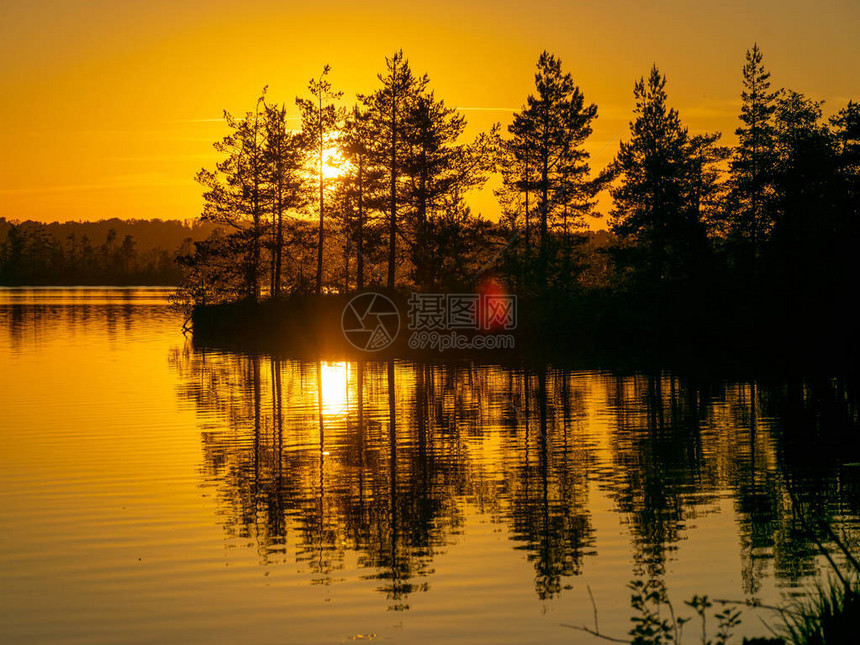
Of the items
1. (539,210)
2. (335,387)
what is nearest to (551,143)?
(539,210)

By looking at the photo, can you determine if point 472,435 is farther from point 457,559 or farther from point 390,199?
point 390,199

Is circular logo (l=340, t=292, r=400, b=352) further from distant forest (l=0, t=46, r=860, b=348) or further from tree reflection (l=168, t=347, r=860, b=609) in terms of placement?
tree reflection (l=168, t=347, r=860, b=609)

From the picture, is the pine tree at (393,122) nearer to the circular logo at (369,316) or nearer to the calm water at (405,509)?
the circular logo at (369,316)

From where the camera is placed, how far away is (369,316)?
6384 centimetres

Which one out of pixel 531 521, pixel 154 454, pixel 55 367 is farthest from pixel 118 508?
pixel 55 367

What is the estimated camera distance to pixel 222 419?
2666 centimetres

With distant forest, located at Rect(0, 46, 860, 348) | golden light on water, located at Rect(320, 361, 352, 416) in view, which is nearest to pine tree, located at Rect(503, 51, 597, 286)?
distant forest, located at Rect(0, 46, 860, 348)

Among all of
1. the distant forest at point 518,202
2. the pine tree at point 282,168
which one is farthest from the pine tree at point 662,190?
the pine tree at point 282,168

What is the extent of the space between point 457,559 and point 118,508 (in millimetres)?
6524

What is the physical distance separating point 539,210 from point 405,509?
61.7 m

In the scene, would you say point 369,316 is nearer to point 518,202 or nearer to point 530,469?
point 518,202

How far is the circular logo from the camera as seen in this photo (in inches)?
2474

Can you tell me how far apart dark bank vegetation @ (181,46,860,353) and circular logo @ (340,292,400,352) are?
1.73 metres

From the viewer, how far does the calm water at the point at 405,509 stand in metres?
10.8
